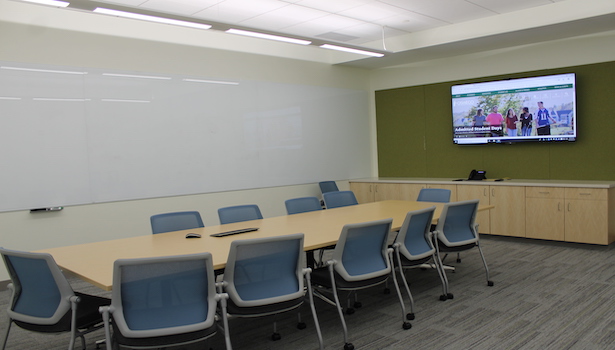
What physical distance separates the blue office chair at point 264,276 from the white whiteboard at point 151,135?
3.48m

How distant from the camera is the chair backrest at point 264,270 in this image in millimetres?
3111

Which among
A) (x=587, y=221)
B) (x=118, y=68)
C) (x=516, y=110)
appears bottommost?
(x=587, y=221)

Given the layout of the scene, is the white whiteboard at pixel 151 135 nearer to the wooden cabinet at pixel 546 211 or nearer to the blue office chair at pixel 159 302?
the wooden cabinet at pixel 546 211

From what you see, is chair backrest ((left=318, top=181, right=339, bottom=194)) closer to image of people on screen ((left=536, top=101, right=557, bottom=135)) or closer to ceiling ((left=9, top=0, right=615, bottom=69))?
ceiling ((left=9, top=0, right=615, bottom=69))

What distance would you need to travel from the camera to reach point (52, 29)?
5.61m

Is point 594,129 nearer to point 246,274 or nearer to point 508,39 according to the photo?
point 508,39

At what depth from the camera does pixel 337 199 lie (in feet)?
20.1

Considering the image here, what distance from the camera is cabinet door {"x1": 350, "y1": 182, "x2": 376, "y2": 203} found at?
8.86m

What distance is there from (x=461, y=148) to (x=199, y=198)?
176 inches

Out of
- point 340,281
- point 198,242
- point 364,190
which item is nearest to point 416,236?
point 340,281

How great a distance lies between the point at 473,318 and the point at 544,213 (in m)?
3.43

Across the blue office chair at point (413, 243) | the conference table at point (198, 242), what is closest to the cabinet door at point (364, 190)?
the conference table at point (198, 242)

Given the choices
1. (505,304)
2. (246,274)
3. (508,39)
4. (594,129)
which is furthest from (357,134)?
(246,274)

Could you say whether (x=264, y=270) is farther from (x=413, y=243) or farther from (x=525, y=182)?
(x=525, y=182)
